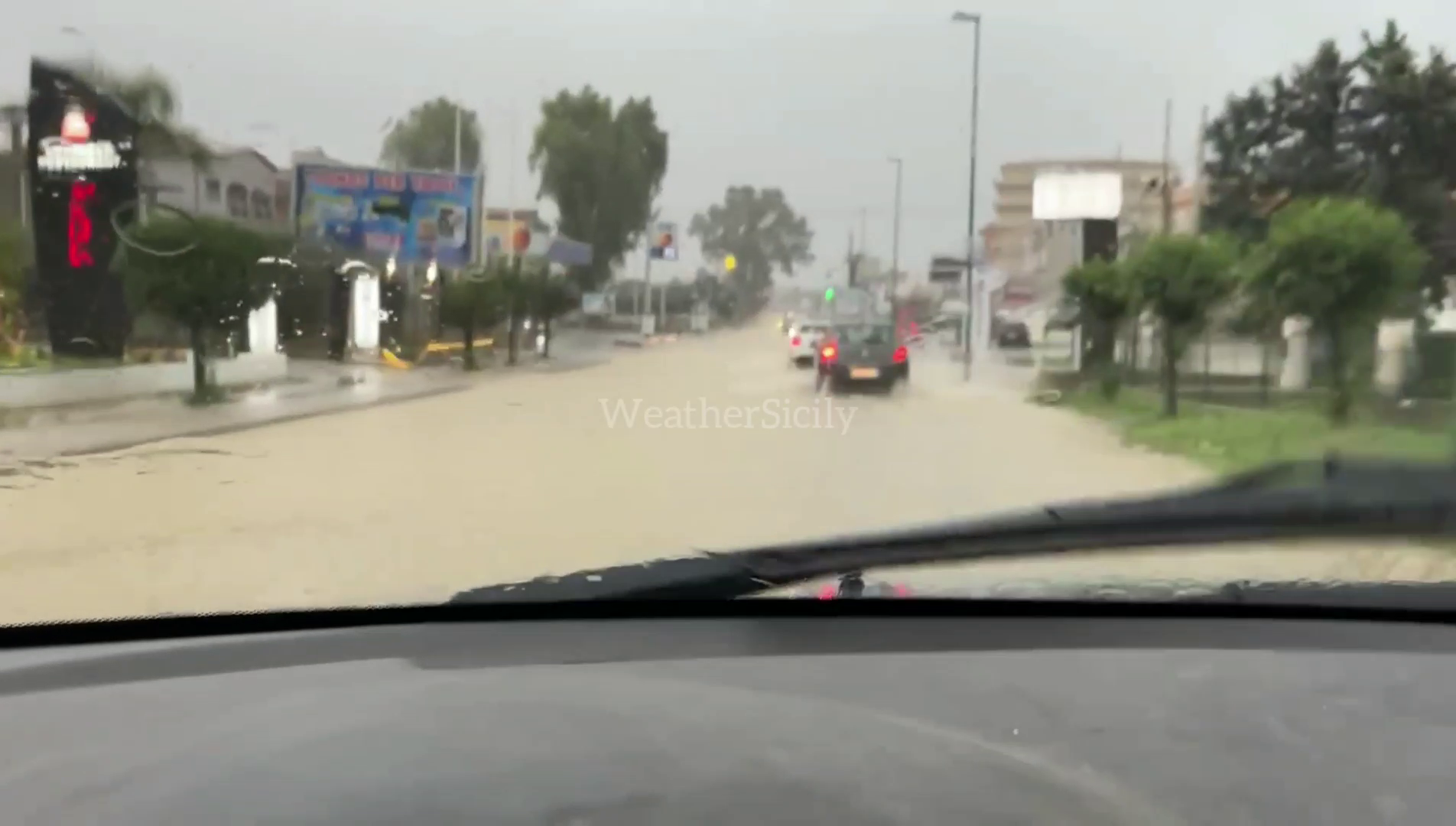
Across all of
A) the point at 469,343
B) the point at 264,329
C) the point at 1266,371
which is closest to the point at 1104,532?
the point at 1266,371

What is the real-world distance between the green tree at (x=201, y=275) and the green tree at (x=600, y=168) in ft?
3.25

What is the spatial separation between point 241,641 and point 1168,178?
3.49 metres

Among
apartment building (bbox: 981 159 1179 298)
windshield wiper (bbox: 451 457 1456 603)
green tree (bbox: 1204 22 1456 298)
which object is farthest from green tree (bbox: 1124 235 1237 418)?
windshield wiper (bbox: 451 457 1456 603)

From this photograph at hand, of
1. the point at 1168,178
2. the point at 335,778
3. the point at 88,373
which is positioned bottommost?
the point at 335,778

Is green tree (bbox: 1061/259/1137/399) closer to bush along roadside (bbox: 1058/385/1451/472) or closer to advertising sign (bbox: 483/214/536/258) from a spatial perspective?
bush along roadside (bbox: 1058/385/1451/472)

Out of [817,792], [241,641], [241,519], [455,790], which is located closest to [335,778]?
[455,790]

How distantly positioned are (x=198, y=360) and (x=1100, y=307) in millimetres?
3366

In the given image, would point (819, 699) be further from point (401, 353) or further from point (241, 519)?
point (401, 353)

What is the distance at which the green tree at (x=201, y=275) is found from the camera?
14.2 ft

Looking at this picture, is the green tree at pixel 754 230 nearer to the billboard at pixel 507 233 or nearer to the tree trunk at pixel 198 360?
the billboard at pixel 507 233

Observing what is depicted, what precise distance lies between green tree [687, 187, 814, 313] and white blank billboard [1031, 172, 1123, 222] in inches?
34.5

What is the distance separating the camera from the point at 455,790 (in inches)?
84.7

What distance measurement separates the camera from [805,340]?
5.02m

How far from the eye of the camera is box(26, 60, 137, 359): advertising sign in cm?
404
